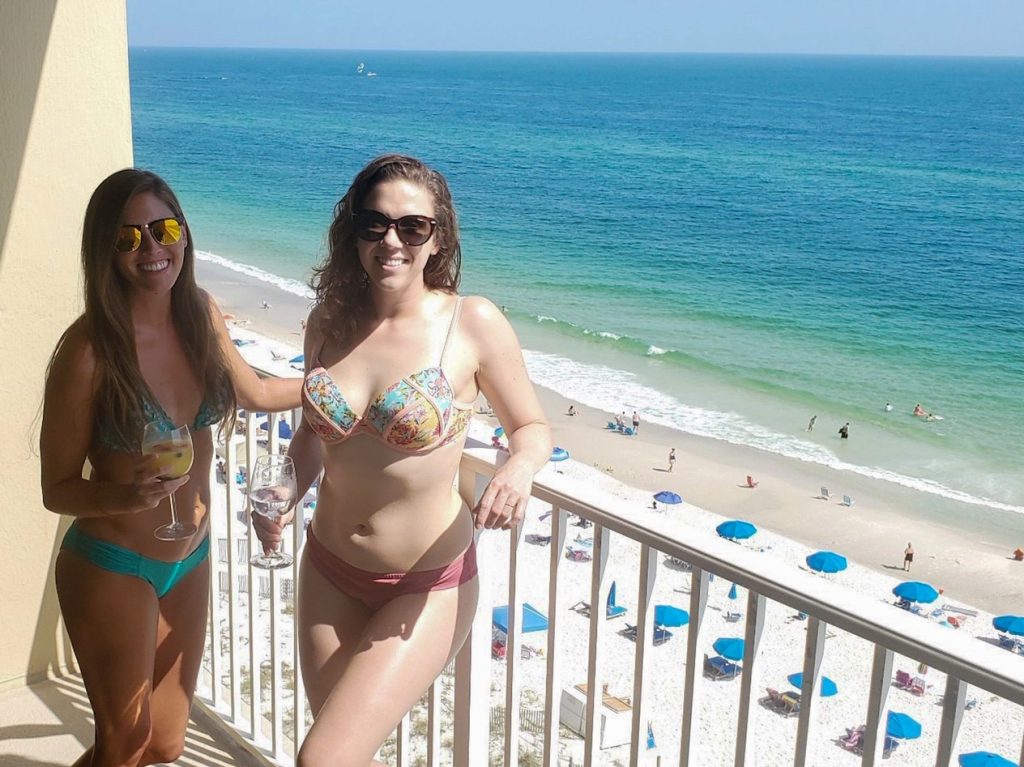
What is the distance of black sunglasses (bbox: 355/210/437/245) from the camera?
78.7 inches

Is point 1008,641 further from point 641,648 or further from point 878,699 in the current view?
point 878,699

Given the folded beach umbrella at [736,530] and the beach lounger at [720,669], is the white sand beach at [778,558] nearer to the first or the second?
the beach lounger at [720,669]

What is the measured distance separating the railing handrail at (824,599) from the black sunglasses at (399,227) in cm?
54

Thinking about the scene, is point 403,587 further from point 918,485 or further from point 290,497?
point 918,485

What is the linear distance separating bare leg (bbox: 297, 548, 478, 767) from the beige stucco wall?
140cm

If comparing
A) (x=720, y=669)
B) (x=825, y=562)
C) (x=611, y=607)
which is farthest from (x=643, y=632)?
(x=825, y=562)

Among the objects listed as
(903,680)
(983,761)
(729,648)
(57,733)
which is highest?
(57,733)

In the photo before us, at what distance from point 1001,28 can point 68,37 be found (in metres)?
189

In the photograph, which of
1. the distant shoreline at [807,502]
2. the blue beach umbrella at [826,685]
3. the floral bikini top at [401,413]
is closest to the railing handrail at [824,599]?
the floral bikini top at [401,413]

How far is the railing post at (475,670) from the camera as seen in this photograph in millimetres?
2275

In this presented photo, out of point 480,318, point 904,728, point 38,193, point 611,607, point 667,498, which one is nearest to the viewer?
point 480,318

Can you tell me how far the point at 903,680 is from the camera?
37.2ft

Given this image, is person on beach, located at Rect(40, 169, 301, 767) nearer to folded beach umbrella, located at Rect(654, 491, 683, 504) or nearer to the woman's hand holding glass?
the woman's hand holding glass

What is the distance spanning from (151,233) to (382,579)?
0.84m
